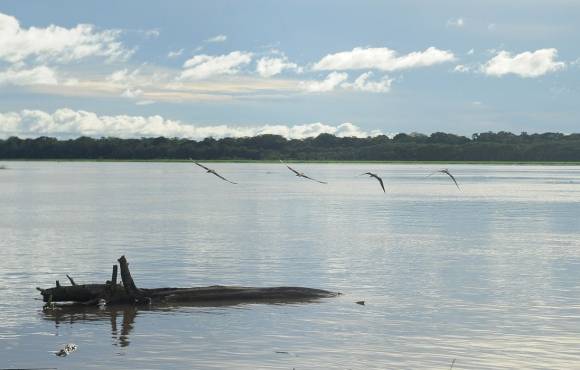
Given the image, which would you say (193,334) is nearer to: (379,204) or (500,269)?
(500,269)

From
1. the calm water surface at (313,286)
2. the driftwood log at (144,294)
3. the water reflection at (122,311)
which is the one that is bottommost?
the calm water surface at (313,286)

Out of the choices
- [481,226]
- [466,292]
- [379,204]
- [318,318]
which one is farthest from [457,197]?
[318,318]

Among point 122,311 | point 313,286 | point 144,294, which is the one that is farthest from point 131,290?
point 313,286

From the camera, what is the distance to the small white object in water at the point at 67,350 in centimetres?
2292

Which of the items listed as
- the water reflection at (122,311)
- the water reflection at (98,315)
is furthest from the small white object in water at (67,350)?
the water reflection at (122,311)

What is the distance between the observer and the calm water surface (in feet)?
76.8

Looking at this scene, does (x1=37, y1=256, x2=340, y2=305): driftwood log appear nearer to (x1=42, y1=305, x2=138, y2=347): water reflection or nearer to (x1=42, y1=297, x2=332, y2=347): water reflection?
(x1=42, y1=297, x2=332, y2=347): water reflection

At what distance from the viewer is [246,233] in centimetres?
5916

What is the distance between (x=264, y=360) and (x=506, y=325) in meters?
8.22

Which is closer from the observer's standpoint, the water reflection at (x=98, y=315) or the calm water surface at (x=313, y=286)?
the calm water surface at (x=313, y=286)

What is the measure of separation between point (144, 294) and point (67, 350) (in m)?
6.29

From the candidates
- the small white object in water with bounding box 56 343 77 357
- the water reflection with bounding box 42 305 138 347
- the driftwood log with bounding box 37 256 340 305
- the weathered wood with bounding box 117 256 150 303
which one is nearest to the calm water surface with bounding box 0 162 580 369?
the water reflection with bounding box 42 305 138 347

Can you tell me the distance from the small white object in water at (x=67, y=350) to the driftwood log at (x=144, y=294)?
15.5 ft

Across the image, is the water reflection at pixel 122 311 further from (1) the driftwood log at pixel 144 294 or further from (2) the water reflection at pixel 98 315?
(1) the driftwood log at pixel 144 294
